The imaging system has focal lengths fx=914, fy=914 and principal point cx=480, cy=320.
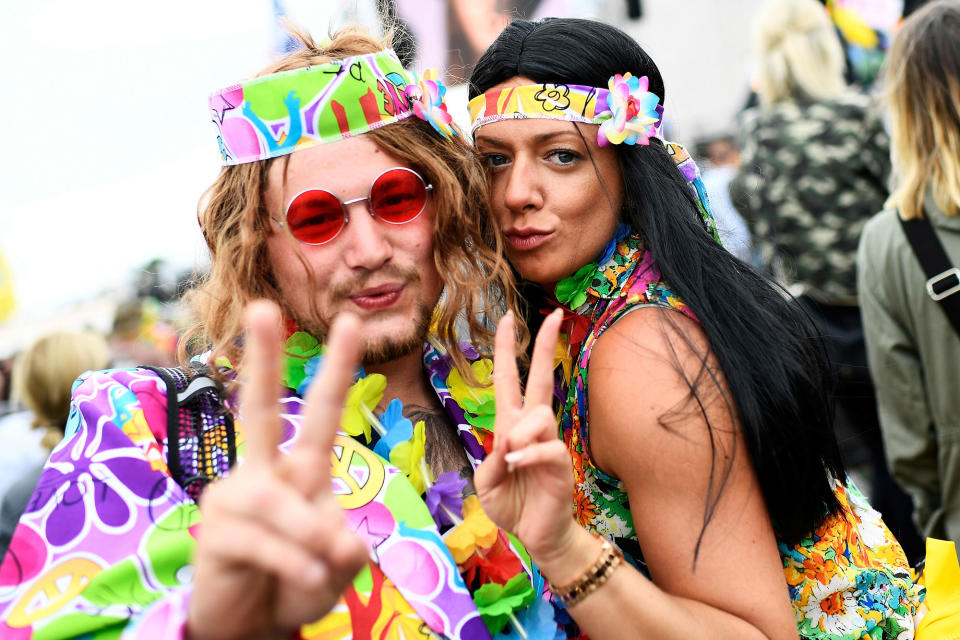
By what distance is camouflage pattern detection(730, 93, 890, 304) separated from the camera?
167 inches

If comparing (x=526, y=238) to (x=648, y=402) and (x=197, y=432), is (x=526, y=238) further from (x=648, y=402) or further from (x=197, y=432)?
(x=197, y=432)

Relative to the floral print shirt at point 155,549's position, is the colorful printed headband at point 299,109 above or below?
above

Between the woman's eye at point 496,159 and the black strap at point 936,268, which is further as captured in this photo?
the black strap at point 936,268

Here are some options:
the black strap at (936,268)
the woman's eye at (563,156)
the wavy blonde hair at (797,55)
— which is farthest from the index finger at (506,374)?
the wavy blonde hair at (797,55)

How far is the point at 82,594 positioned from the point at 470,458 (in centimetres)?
94

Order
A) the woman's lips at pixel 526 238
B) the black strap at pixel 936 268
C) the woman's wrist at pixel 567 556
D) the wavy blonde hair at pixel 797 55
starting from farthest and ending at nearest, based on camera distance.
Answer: the wavy blonde hair at pixel 797 55, the black strap at pixel 936 268, the woman's lips at pixel 526 238, the woman's wrist at pixel 567 556

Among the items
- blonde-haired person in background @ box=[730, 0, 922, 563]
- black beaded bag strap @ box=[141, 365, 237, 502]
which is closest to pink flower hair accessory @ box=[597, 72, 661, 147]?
black beaded bag strap @ box=[141, 365, 237, 502]

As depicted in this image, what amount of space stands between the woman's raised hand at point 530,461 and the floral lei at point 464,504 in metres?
0.31

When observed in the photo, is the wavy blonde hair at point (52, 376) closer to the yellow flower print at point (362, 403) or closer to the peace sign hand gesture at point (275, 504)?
the yellow flower print at point (362, 403)

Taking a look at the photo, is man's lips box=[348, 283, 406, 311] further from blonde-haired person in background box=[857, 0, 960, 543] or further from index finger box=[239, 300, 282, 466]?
blonde-haired person in background box=[857, 0, 960, 543]

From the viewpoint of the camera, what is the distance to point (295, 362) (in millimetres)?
2184

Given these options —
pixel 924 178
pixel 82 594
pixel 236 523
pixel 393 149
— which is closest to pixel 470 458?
pixel 393 149

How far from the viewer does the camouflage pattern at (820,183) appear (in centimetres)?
425

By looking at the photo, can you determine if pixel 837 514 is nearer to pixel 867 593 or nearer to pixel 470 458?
pixel 867 593
